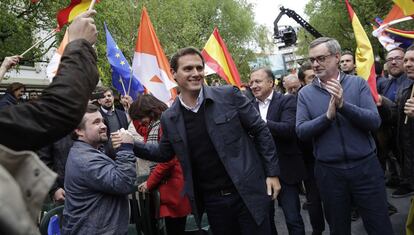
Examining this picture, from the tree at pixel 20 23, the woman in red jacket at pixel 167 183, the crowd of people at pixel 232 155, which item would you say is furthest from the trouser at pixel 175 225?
the tree at pixel 20 23

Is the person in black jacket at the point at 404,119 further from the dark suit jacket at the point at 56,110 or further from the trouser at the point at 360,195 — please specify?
the dark suit jacket at the point at 56,110

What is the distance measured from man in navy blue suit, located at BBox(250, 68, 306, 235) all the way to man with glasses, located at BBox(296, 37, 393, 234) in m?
0.71

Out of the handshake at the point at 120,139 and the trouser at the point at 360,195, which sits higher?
the handshake at the point at 120,139

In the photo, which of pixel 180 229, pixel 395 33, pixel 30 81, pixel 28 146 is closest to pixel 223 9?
pixel 30 81

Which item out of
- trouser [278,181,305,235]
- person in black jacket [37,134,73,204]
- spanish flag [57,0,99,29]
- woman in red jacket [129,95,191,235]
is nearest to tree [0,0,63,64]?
person in black jacket [37,134,73,204]

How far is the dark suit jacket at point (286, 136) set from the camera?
4273 millimetres

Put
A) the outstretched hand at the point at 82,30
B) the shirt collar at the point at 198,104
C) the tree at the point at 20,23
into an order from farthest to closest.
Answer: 1. the tree at the point at 20,23
2. the shirt collar at the point at 198,104
3. the outstretched hand at the point at 82,30

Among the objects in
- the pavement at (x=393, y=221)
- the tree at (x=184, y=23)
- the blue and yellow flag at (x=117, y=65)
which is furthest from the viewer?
the tree at (x=184, y=23)

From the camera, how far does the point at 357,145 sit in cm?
326

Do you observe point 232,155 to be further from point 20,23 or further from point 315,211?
point 20,23

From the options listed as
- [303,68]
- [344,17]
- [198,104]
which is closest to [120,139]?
[198,104]

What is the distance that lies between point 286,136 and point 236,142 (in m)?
1.39

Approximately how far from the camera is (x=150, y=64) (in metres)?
6.13

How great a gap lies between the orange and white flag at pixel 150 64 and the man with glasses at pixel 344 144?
10.2ft
